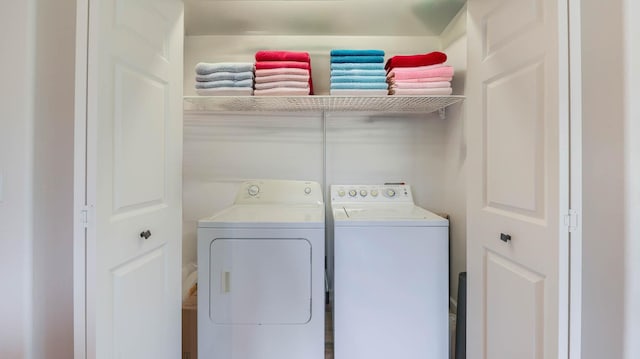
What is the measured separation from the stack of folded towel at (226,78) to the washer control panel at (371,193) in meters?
0.98

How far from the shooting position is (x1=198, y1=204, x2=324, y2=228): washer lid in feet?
4.77

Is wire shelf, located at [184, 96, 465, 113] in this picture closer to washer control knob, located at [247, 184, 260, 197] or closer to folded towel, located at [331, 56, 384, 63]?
folded towel, located at [331, 56, 384, 63]

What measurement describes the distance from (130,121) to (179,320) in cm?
102

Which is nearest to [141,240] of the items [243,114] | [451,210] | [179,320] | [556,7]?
[179,320]

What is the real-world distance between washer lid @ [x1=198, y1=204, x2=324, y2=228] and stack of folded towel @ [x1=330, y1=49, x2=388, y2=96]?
0.82m

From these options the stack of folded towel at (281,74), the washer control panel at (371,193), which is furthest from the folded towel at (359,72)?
the washer control panel at (371,193)

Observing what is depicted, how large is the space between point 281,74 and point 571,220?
1.59m

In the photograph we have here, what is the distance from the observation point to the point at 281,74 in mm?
1729

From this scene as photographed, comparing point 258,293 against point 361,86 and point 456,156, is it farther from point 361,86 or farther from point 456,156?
point 456,156

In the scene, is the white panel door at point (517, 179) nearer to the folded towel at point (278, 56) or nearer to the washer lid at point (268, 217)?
the washer lid at point (268, 217)
